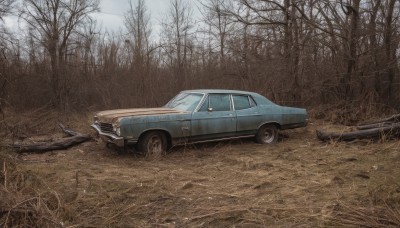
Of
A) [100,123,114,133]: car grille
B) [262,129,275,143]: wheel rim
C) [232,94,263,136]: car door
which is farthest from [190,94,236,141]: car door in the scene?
[100,123,114,133]: car grille

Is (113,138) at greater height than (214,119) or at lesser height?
lesser

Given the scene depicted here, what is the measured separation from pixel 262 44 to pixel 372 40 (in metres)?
4.35

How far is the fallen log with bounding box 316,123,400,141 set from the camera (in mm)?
9188

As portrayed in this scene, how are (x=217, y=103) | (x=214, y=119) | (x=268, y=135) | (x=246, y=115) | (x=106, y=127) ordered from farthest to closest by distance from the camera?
1. (x=268, y=135)
2. (x=246, y=115)
3. (x=217, y=103)
4. (x=214, y=119)
5. (x=106, y=127)

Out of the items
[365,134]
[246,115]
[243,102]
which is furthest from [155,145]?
[365,134]

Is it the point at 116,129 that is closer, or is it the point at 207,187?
the point at 207,187

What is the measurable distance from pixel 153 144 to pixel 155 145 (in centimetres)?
6

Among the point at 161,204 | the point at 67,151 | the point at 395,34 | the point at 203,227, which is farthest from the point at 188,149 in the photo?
the point at 395,34

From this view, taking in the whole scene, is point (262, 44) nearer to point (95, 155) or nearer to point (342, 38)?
point (342, 38)

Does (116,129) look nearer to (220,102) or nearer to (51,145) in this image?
(51,145)

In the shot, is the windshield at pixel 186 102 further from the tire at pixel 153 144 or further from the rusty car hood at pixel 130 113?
the tire at pixel 153 144

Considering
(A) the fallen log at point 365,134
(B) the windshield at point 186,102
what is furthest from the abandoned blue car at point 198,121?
(A) the fallen log at point 365,134

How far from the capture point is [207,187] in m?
5.93

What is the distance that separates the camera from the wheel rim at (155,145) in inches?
314
